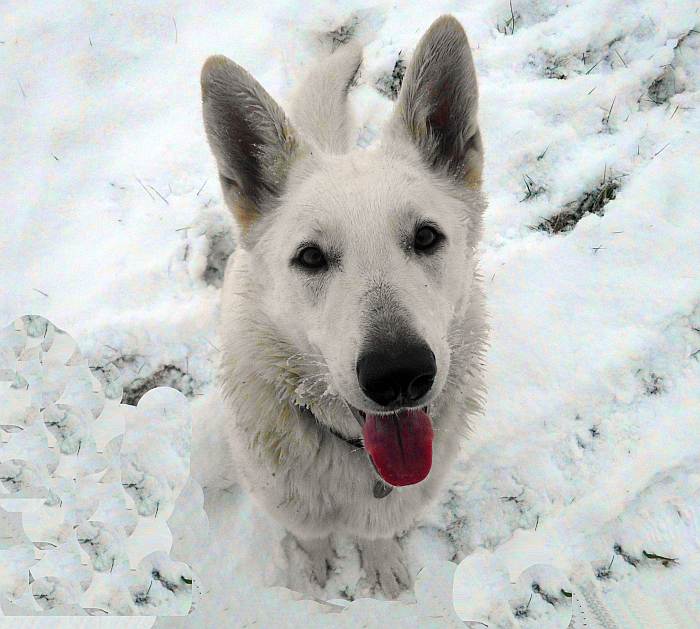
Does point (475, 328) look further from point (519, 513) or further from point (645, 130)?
point (645, 130)

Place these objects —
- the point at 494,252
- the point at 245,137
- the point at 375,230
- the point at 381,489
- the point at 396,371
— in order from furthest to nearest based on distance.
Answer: the point at 494,252
the point at 381,489
the point at 245,137
the point at 375,230
the point at 396,371

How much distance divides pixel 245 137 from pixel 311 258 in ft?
2.10

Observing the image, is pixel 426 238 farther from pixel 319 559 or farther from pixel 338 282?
pixel 319 559

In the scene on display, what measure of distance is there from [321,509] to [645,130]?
12.5 ft

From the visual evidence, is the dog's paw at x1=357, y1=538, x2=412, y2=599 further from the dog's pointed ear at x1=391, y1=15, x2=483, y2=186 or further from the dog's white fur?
the dog's pointed ear at x1=391, y1=15, x2=483, y2=186

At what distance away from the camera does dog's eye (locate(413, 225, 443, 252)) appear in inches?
80.0

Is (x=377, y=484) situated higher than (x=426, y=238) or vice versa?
(x=426, y=238)

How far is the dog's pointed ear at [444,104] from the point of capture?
2.09 m

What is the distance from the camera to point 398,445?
205 cm

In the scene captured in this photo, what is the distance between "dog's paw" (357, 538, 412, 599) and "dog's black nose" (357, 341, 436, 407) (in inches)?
58.8

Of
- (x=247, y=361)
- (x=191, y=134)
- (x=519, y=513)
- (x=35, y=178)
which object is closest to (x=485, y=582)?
(x=519, y=513)

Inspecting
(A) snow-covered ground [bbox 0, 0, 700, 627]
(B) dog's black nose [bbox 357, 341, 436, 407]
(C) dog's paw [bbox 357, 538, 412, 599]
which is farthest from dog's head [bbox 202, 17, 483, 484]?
(A) snow-covered ground [bbox 0, 0, 700, 627]

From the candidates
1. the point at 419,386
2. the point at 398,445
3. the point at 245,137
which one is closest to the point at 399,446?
the point at 398,445

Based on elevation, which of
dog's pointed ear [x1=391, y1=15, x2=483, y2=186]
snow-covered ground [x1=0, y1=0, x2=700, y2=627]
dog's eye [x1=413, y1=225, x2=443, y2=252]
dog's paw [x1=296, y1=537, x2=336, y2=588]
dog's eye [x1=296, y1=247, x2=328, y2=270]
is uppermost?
dog's pointed ear [x1=391, y1=15, x2=483, y2=186]
